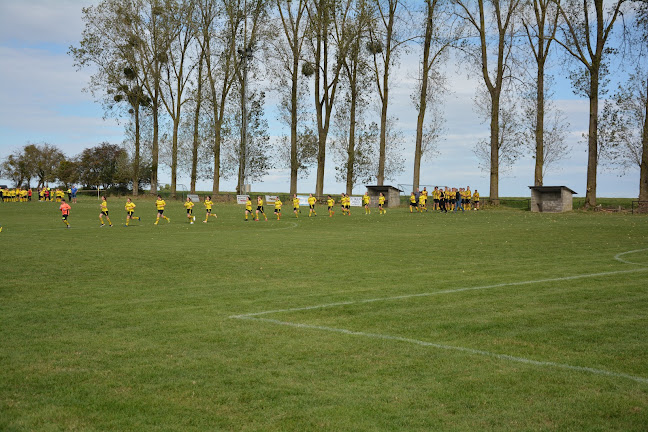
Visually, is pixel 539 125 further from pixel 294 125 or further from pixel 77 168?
pixel 77 168

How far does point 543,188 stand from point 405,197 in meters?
14.7

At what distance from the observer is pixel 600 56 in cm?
4259

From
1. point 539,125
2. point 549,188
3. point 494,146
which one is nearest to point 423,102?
point 494,146

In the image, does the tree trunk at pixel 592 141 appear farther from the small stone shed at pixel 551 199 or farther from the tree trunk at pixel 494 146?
the tree trunk at pixel 494 146

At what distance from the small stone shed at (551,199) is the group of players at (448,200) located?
188 inches

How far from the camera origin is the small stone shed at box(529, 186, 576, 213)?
Result: 42.7m

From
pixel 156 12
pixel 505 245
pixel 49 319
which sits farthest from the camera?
pixel 156 12

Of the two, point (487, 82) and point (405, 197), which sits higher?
point (487, 82)

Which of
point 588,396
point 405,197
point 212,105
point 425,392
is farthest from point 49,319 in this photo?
point 212,105

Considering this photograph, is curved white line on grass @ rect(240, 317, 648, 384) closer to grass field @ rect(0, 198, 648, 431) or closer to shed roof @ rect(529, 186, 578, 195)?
grass field @ rect(0, 198, 648, 431)

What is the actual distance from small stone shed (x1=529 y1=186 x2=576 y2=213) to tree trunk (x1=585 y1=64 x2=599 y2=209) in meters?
1.25

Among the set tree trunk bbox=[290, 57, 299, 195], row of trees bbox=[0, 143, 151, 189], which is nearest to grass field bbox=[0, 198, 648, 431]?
tree trunk bbox=[290, 57, 299, 195]

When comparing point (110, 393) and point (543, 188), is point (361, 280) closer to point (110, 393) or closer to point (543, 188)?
point (110, 393)

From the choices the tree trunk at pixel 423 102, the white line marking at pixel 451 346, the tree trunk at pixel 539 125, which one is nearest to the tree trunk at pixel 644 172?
the tree trunk at pixel 539 125
